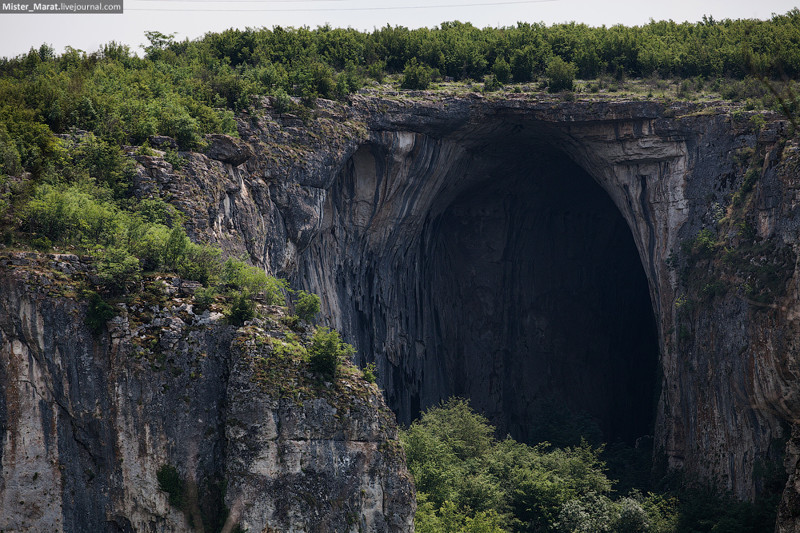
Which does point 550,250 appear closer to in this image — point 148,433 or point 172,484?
point 148,433

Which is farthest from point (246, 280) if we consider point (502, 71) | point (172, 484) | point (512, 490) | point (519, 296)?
point (519, 296)

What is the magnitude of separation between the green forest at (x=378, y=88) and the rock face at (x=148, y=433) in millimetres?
1435

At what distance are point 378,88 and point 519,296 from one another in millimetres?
16489

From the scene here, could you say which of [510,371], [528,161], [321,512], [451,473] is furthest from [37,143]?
[510,371]

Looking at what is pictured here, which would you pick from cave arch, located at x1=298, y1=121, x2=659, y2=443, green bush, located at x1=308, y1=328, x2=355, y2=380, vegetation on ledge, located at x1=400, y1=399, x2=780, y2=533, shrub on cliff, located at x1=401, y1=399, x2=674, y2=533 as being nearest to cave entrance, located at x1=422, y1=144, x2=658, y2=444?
cave arch, located at x1=298, y1=121, x2=659, y2=443

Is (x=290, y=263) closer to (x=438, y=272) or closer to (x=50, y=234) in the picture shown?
(x=50, y=234)

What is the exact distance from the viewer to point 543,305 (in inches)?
2260

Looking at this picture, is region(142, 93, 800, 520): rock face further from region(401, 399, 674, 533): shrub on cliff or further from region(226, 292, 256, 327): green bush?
region(226, 292, 256, 327): green bush

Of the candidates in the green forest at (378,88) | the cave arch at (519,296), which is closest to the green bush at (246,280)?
the green forest at (378,88)

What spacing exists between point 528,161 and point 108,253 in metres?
29.3

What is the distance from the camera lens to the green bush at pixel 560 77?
47450 mm

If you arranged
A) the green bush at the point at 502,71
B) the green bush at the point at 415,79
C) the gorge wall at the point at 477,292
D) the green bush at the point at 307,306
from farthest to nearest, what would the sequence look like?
the green bush at the point at 502,71
the green bush at the point at 415,79
the green bush at the point at 307,306
the gorge wall at the point at 477,292

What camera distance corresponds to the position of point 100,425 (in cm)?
2622

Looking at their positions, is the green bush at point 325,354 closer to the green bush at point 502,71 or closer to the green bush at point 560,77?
the green bush at point 560,77
